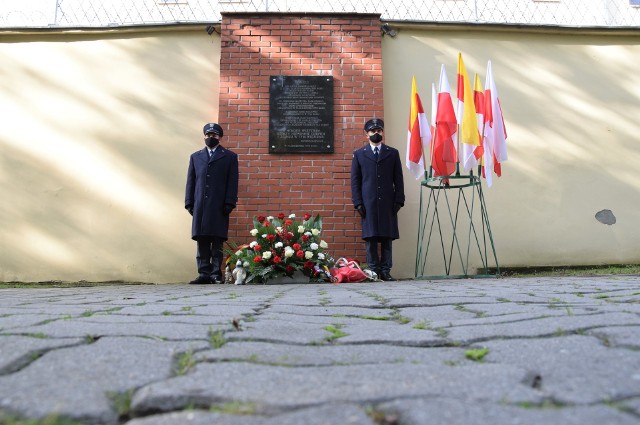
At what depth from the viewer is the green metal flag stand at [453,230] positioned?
6.35 m

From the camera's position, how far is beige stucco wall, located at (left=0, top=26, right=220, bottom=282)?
634 centimetres

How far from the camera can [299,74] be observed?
257 inches

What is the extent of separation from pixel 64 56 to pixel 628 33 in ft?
22.6

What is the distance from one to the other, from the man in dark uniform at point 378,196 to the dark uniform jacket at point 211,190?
1270 mm

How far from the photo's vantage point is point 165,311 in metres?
2.14

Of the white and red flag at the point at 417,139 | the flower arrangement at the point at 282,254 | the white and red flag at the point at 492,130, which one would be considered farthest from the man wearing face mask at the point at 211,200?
the white and red flag at the point at 492,130

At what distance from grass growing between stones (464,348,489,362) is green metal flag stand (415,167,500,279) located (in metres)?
5.07

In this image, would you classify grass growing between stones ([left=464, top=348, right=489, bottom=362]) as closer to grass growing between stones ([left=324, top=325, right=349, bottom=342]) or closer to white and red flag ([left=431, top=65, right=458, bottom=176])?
grass growing between stones ([left=324, top=325, right=349, bottom=342])

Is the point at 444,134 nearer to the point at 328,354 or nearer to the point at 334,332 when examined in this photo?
the point at 334,332

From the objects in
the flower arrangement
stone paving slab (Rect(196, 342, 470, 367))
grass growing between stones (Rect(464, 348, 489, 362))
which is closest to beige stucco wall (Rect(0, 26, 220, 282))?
the flower arrangement

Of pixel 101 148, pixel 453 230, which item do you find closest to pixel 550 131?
pixel 453 230

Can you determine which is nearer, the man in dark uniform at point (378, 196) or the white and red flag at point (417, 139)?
the man in dark uniform at point (378, 196)

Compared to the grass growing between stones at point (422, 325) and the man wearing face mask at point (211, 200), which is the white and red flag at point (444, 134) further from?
the grass growing between stones at point (422, 325)

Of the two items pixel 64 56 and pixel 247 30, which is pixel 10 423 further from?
pixel 64 56
